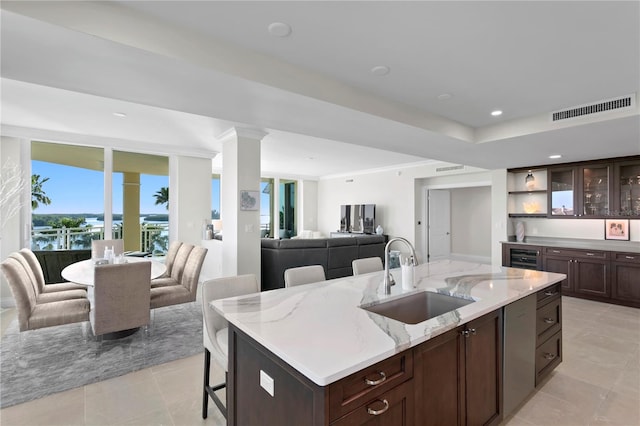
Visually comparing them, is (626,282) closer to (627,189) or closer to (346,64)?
(627,189)

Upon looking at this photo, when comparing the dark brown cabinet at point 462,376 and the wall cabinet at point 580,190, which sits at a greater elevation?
the wall cabinet at point 580,190

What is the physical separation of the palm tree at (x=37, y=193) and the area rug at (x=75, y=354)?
2.07 m

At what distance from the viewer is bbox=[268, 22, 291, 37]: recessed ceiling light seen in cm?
184

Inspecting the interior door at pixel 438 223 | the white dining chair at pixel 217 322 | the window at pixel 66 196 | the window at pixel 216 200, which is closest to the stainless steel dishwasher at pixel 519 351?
the white dining chair at pixel 217 322

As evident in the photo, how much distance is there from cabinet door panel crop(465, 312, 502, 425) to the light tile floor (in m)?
0.37

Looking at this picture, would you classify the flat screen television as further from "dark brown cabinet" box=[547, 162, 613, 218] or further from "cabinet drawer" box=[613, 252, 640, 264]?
"cabinet drawer" box=[613, 252, 640, 264]

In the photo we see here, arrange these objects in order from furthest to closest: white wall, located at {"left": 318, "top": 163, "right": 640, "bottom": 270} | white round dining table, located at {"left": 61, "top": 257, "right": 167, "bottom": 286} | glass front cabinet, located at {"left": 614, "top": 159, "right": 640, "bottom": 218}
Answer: white wall, located at {"left": 318, "top": 163, "right": 640, "bottom": 270} → glass front cabinet, located at {"left": 614, "top": 159, "right": 640, "bottom": 218} → white round dining table, located at {"left": 61, "top": 257, "right": 167, "bottom": 286}

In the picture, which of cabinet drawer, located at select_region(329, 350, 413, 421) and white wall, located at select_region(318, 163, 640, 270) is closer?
cabinet drawer, located at select_region(329, 350, 413, 421)

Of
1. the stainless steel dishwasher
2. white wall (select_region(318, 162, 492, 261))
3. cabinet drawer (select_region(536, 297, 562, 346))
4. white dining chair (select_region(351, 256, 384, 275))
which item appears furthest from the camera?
white wall (select_region(318, 162, 492, 261))

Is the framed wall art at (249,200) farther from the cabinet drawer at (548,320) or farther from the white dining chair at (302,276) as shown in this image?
the cabinet drawer at (548,320)

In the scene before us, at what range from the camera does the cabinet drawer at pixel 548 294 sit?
2.40 m

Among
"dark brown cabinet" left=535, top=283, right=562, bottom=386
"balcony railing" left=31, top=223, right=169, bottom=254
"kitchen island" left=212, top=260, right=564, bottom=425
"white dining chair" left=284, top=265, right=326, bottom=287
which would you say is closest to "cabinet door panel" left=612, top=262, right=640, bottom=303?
"dark brown cabinet" left=535, top=283, right=562, bottom=386

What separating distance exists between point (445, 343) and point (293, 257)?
3574 mm

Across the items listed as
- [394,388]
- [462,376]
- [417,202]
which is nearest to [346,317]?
[394,388]
